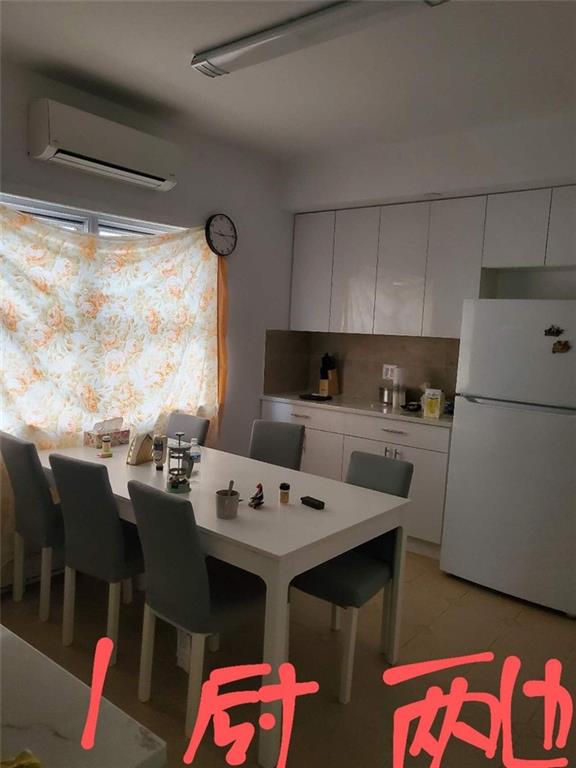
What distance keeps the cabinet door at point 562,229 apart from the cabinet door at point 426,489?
1.36m

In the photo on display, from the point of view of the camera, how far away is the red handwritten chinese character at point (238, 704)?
1.95 m

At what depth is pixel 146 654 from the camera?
2.25 metres

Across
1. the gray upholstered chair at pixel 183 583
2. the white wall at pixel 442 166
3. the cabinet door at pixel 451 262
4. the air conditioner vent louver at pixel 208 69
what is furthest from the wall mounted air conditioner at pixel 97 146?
the gray upholstered chair at pixel 183 583

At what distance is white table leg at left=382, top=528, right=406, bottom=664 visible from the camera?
2523 millimetres

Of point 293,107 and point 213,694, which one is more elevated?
point 293,107

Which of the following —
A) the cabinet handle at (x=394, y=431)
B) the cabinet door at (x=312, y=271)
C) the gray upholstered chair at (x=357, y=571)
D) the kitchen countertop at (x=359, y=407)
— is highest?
the cabinet door at (x=312, y=271)

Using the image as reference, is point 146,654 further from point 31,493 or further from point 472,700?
point 472,700

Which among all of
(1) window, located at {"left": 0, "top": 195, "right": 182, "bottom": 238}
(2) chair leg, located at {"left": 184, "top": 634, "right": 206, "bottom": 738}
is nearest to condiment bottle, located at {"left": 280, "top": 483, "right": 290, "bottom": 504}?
(2) chair leg, located at {"left": 184, "top": 634, "right": 206, "bottom": 738}

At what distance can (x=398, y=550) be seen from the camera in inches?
99.3

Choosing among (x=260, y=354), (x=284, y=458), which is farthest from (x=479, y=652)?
(x=260, y=354)

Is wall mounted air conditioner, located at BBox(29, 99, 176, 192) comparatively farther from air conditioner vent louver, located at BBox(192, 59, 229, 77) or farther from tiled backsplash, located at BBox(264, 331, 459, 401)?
tiled backsplash, located at BBox(264, 331, 459, 401)

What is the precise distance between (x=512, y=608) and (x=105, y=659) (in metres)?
2.16

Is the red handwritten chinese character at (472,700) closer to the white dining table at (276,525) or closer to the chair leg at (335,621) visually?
the white dining table at (276,525)

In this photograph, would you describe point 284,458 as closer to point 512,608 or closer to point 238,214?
point 512,608
